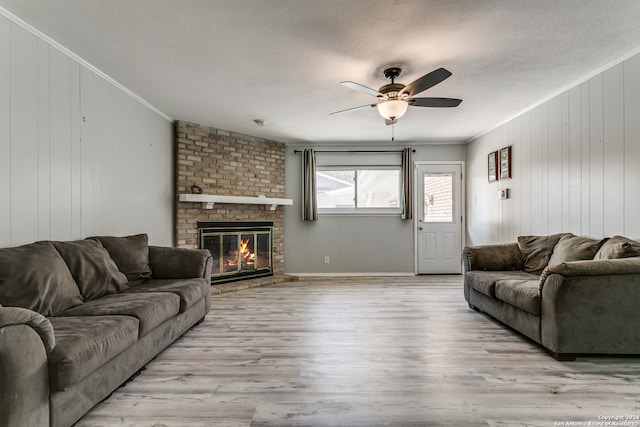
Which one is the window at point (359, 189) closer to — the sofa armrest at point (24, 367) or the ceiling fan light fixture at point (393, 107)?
the ceiling fan light fixture at point (393, 107)

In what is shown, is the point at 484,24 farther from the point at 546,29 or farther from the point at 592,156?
the point at 592,156

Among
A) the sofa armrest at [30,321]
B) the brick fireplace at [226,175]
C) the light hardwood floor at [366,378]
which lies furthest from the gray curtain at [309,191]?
the sofa armrest at [30,321]

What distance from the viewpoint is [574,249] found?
2910 millimetres

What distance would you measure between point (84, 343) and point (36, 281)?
74 cm

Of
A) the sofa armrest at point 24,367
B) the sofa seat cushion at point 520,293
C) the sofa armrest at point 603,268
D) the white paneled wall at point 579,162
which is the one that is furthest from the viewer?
the white paneled wall at point 579,162

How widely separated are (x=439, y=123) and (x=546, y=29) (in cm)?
239

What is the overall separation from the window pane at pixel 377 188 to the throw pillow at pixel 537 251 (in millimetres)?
2575

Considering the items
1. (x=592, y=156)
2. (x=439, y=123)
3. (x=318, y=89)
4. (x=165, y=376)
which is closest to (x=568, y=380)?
(x=592, y=156)

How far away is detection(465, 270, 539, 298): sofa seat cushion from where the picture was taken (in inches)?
122

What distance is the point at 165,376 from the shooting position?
211 centimetres

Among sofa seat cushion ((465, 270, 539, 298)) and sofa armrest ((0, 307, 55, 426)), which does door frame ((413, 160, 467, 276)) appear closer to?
sofa seat cushion ((465, 270, 539, 298))

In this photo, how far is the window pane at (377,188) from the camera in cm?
598

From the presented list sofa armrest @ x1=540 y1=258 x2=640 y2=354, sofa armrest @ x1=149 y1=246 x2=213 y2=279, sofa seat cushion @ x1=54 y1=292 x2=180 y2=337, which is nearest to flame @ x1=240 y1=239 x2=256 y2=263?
sofa armrest @ x1=149 y1=246 x2=213 y2=279

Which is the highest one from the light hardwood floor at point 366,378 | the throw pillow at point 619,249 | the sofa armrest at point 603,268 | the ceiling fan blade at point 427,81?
the ceiling fan blade at point 427,81
